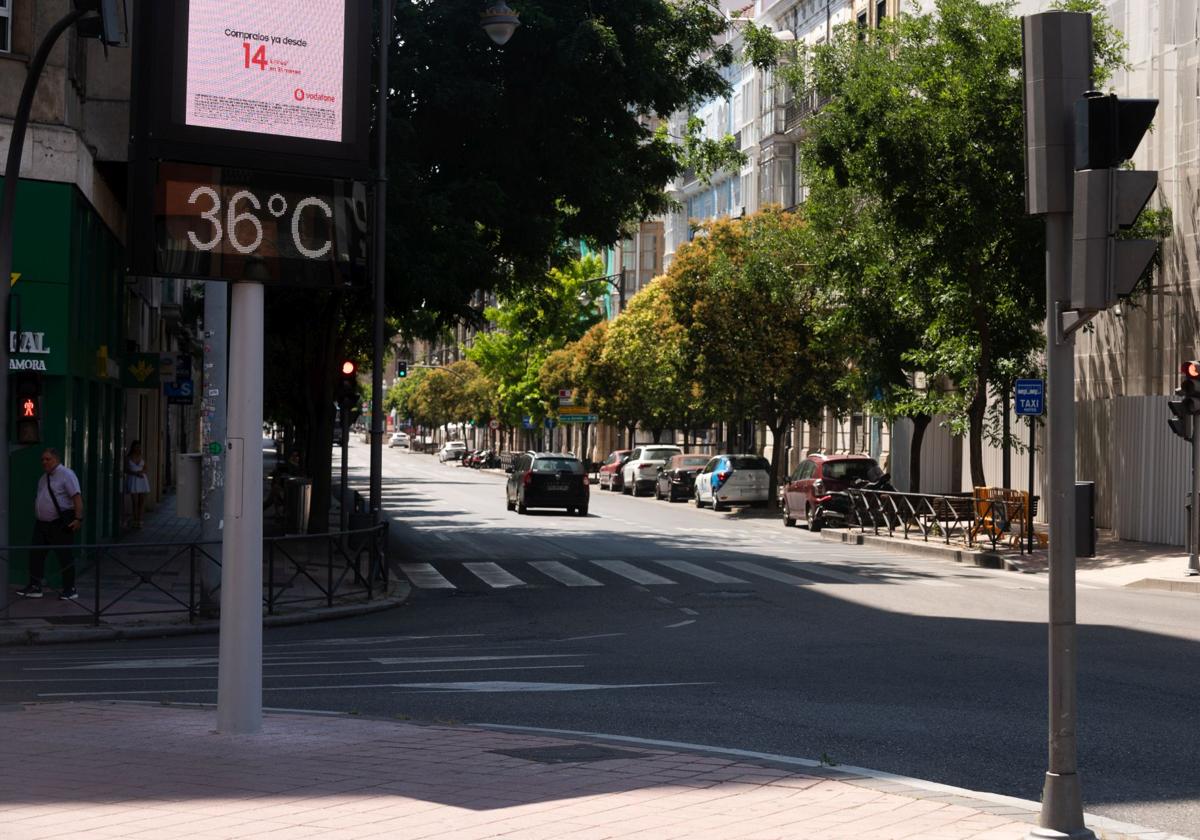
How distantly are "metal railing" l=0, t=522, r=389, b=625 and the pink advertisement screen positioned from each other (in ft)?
27.7

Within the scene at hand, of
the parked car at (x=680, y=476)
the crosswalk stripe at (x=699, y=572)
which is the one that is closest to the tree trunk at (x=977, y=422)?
the crosswalk stripe at (x=699, y=572)

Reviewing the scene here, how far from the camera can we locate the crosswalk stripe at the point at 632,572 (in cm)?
2386

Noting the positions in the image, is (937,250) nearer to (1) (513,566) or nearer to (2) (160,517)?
(1) (513,566)

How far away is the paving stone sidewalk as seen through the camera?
23.3 feet

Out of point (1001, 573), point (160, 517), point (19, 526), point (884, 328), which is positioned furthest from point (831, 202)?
point (19, 526)

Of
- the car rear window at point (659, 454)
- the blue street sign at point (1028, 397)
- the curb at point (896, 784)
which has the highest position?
the blue street sign at point (1028, 397)

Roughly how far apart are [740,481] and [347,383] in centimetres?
2119

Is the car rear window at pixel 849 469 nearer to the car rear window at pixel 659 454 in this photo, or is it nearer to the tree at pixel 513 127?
the tree at pixel 513 127

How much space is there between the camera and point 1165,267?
3344cm

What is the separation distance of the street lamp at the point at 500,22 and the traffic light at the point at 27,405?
9129 mm

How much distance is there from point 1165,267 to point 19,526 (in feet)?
73.8

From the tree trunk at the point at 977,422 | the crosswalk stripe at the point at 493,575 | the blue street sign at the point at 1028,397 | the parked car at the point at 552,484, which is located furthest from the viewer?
the parked car at the point at 552,484

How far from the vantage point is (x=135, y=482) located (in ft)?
115

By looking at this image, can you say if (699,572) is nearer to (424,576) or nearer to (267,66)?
(424,576)
